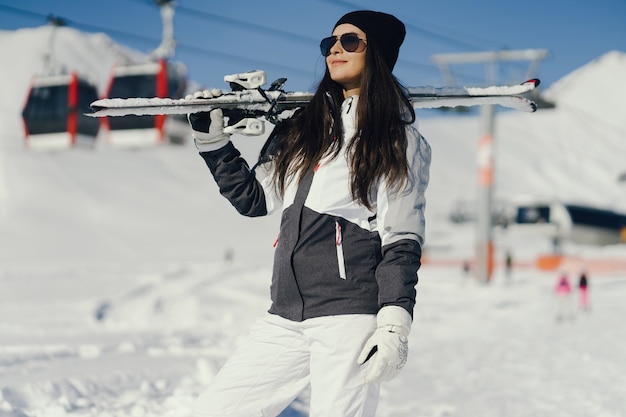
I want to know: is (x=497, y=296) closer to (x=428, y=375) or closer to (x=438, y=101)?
(x=428, y=375)

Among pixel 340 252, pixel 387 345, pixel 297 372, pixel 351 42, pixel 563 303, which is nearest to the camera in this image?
pixel 387 345

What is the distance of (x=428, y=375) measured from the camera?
23.1 feet

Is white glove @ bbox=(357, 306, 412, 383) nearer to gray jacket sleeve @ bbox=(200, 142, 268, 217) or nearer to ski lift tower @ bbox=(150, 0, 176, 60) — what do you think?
gray jacket sleeve @ bbox=(200, 142, 268, 217)

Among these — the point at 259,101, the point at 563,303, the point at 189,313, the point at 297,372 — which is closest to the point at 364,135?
the point at 259,101

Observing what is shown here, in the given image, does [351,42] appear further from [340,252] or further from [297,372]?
[297,372]

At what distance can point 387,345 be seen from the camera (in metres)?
2.14

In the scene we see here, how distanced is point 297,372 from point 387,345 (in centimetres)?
43

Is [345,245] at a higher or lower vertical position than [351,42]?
lower

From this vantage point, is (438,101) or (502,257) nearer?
(438,101)

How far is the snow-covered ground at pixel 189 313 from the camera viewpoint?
5.42 meters

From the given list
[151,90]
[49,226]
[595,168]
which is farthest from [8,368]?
[595,168]

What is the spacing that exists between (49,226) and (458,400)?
47.7 m

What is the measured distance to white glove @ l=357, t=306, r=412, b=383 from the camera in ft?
7.02

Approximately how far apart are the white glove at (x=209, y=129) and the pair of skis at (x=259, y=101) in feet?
0.11
